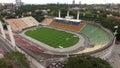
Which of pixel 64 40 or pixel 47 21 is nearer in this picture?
pixel 64 40

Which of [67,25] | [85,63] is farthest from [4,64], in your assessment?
[67,25]

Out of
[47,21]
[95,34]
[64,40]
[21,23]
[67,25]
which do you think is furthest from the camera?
[47,21]

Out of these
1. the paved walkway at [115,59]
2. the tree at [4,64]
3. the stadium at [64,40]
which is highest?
the tree at [4,64]

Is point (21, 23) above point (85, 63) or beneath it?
beneath

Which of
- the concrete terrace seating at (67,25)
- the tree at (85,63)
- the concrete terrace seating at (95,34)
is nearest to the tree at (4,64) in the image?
the tree at (85,63)

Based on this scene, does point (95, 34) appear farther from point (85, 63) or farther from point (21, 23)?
point (21, 23)

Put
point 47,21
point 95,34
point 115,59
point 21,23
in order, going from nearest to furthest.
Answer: point 115,59 < point 95,34 < point 21,23 < point 47,21

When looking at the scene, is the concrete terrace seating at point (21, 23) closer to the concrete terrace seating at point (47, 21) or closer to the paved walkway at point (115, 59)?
the concrete terrace seating at point (47, 21)

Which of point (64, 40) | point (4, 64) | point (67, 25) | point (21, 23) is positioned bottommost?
point (64, 40)

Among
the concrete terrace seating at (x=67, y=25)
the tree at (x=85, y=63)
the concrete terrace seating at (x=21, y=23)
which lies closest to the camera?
the tree at (x=85, y=63)
